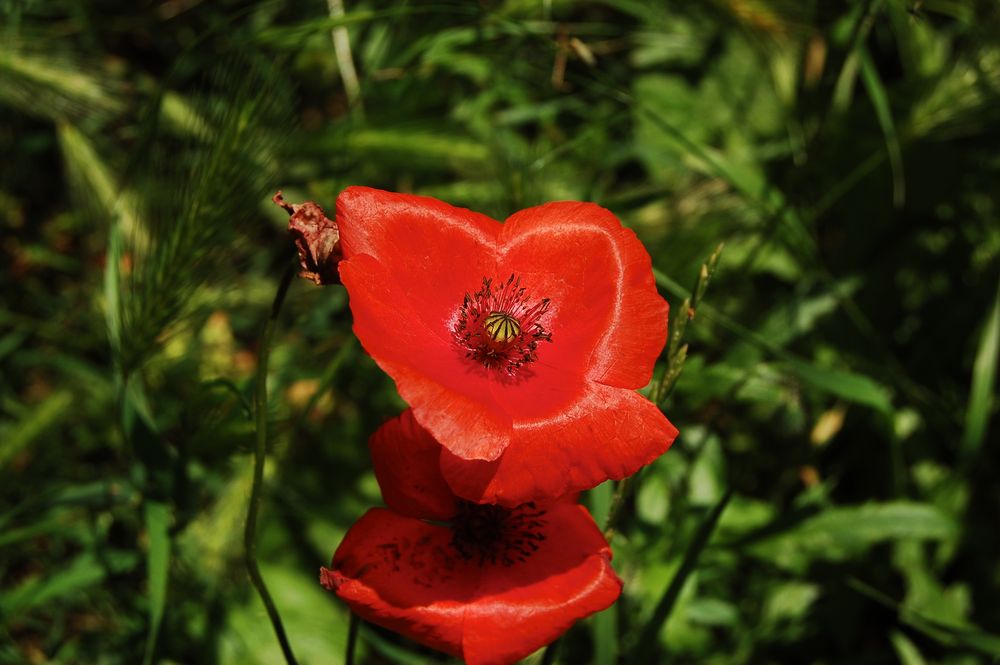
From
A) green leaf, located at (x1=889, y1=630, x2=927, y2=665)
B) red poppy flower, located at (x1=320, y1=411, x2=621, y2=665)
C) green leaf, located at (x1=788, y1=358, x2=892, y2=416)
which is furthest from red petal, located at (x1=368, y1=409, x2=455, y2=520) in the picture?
green leaf, located at (x1=889, y1=630, x2=927, y2=665)

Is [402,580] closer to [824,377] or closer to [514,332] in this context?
[514,332]

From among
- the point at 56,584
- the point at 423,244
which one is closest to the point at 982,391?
the point at 423,244

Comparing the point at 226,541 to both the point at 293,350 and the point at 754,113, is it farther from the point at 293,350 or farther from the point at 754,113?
the point at 754,113

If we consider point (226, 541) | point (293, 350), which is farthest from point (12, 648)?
point (293, 350)

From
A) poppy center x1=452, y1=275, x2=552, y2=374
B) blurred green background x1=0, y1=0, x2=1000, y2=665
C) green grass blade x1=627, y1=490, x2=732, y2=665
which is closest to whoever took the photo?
poppy center x1=452, y1=275, x2=552, y2=374

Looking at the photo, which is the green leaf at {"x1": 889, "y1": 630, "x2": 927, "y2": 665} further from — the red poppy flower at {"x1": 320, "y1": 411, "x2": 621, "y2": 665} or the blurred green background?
the red poppy flower at {"x1": 320, "y1": 411, "x2": 621, "y2": 665}

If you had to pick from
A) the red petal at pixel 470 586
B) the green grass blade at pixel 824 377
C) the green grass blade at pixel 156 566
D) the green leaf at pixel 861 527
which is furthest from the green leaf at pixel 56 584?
the green leaf at pixel 861 527

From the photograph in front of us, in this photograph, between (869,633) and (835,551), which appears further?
(869,633)
